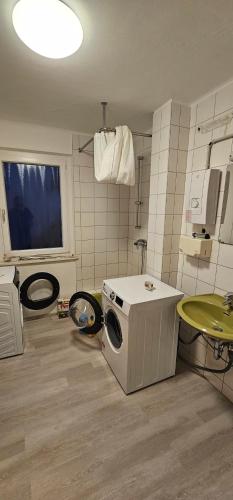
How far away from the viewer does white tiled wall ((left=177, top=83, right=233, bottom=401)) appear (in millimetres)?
1457

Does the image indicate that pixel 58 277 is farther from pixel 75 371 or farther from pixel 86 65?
pixel 86 65

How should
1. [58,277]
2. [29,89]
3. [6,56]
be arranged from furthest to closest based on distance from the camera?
[58,277] < [29,89] < [6,56]

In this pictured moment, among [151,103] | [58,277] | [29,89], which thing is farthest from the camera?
[58,277]

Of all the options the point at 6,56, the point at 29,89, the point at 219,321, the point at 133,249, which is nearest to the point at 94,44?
the point at 6,56

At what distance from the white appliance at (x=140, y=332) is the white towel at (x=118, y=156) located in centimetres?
86

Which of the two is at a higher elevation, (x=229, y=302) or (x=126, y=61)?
(x=126, y=61)

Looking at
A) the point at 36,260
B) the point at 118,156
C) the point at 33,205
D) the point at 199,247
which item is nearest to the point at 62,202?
the point at 33,205

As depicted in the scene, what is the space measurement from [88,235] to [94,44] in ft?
6.16

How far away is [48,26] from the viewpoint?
916 millimetres

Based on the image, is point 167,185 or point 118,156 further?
point 167,185

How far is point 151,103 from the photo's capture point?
1.69 m

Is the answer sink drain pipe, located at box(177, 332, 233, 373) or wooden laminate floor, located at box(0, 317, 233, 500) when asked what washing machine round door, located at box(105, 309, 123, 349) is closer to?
wooden laminate floor, located at box(0, 317, 233, 500)

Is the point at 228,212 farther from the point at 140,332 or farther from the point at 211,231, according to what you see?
the point at 140,332

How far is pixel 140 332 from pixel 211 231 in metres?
0.92
